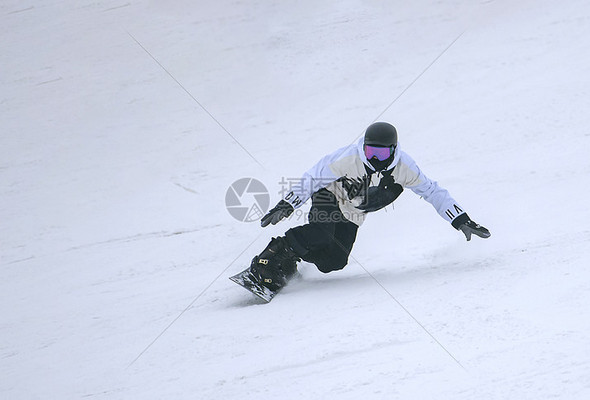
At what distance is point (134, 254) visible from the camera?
16.9ft

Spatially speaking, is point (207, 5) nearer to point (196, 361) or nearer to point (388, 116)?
point (388, 116)

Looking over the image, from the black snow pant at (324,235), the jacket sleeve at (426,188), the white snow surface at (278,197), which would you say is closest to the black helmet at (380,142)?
the jacket sleeve at (426,188)

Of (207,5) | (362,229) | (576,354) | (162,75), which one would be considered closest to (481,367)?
(576,354)

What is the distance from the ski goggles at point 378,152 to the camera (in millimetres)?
3883

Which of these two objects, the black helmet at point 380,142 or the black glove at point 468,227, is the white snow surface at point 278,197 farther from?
the black helmet at point 380,142

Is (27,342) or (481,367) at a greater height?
(481,367)

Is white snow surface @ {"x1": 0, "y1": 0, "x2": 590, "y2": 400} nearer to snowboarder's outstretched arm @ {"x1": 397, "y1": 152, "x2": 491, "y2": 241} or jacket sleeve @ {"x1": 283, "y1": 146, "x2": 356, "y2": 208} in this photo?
snowboarder's outstretched arm @ {"x1": 397, "y1": 152, "x2": 491, "y2": 241}

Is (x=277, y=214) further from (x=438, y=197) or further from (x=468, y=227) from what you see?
(x=468, y=227)

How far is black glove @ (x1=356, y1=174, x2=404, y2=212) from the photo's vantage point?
4215mm

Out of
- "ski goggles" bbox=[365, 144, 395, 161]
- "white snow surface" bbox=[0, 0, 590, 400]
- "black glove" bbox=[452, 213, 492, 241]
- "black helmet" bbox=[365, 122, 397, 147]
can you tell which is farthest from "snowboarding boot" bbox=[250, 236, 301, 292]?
"black glove" bbox=[452, 213, 492, 241]

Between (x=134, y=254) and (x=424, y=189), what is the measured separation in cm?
256

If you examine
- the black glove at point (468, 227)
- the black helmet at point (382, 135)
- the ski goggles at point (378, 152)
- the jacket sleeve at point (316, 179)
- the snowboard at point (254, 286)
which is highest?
the black helmet at point (382, 135)

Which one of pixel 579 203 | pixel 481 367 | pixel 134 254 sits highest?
pixel 481 367

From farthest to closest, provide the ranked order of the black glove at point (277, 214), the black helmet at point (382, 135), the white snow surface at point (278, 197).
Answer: the black glove at point (277, 214)
the black helmet at point (382, 135)
the white snow surface at point (278, 197)
